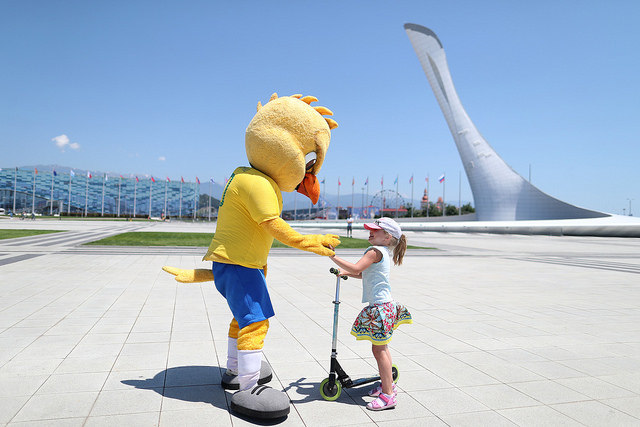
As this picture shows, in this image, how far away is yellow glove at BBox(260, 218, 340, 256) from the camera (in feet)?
9.45

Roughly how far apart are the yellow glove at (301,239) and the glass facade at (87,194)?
78297 mm

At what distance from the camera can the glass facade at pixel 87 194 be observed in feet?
270

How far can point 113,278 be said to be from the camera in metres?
8.38

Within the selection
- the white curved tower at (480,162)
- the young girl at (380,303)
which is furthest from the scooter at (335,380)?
the white curved tower at (480,162)

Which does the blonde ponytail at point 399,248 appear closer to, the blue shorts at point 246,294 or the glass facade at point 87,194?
the blue shorts at point 246,294

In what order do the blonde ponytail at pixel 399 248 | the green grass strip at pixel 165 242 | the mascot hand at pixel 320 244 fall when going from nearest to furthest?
the mascot hand at pixel 320 244
the blonde ponytail at pixel 399 248
the green grass strip at pixel 165 242

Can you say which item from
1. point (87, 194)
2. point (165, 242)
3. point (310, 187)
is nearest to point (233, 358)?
point (310, 187)

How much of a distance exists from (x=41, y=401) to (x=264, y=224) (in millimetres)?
1910

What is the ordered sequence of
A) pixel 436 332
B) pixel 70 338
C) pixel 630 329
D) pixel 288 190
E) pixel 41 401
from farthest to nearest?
pixel 630 329 < pixel 436 332 < pixel 70 338 < pixel 288 190 < pixel 41 401

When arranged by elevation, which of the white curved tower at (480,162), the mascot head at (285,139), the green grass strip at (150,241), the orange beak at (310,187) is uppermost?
the white curved tower at (480,162)

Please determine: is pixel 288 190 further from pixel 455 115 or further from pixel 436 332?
pixel 455 115

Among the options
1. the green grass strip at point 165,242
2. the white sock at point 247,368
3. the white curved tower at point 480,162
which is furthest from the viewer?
the white curved tower at point 480,162

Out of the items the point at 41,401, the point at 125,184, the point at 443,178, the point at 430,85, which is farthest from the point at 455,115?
the point at 125,184

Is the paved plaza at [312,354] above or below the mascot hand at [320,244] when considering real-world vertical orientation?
below
